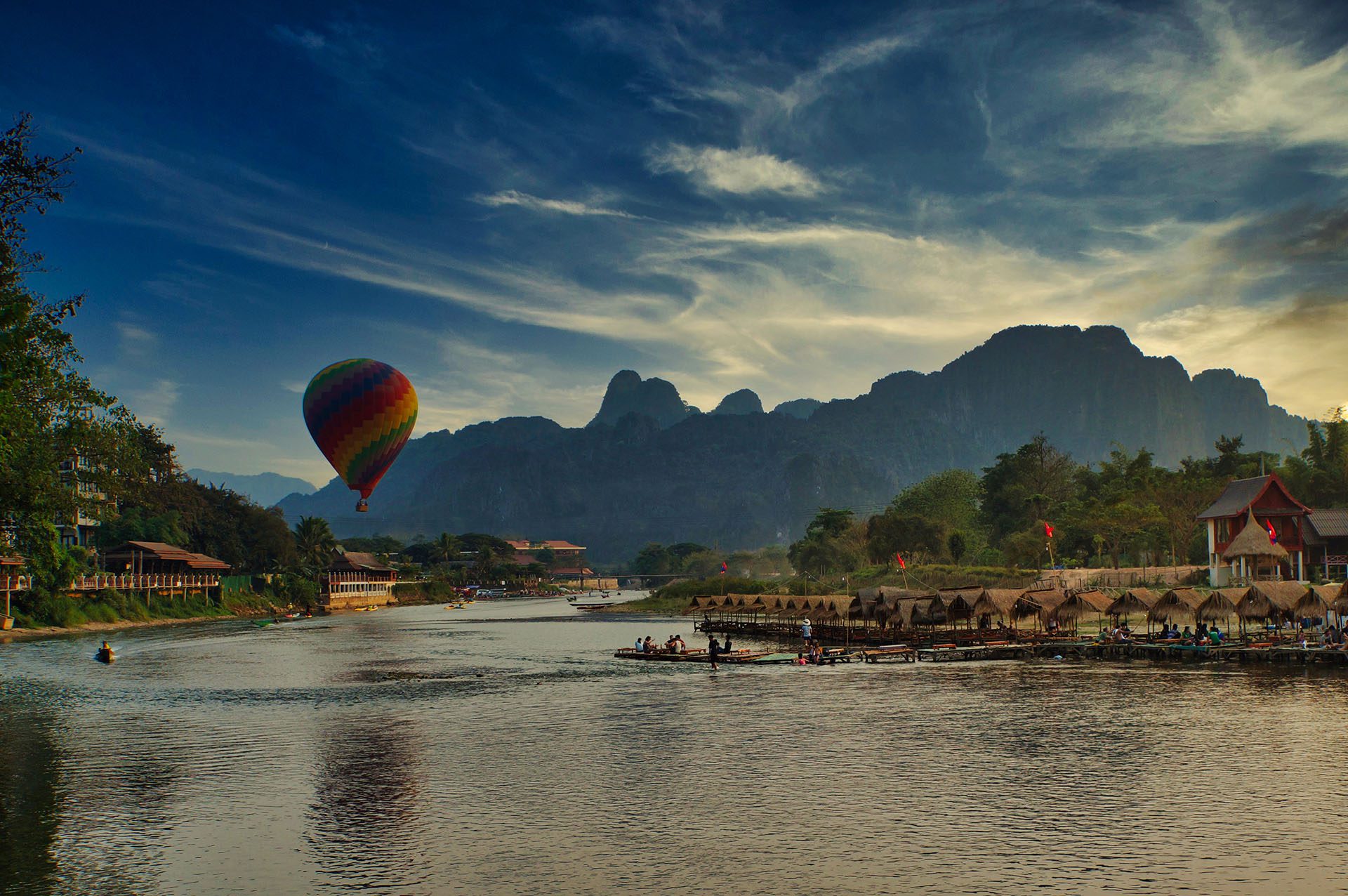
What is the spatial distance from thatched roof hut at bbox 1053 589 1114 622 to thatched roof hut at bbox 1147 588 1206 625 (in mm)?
3572

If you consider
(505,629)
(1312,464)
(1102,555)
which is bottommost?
(505,629)

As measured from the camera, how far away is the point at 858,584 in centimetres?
12356

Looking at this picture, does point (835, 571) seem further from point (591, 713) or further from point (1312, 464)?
point (591, 713)

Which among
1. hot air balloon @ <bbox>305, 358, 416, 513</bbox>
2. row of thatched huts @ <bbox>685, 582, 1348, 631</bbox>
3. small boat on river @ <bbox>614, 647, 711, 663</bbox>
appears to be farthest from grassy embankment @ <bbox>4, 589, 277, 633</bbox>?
row of thatched huts @ <bbox>685, 582, 1348, 631</bbox>

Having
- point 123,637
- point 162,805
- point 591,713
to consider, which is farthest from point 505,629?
point 162,805

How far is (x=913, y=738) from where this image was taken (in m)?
31.3

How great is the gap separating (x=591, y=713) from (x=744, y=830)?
1850cm

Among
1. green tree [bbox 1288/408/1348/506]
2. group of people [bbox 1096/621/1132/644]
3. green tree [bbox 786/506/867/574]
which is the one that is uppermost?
green tree [bbox 1288/408/1348/506]


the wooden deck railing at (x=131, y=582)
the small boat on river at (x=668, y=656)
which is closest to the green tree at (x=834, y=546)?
the small boat on river at (x=668, y=656)

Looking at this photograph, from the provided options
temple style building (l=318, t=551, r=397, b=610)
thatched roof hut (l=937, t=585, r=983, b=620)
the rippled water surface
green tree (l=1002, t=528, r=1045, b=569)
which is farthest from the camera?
temple style building (l=318, t=551, r=397, b=610)

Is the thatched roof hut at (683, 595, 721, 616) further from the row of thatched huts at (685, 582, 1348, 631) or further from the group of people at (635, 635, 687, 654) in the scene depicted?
the group of people at (635, 635, 687, 654)

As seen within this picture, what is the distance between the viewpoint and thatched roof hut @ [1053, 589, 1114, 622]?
5906cm

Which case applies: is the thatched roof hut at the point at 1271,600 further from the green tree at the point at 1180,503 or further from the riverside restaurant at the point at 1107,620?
the green tree at the point at 1180,503

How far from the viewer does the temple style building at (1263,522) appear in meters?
75.9
